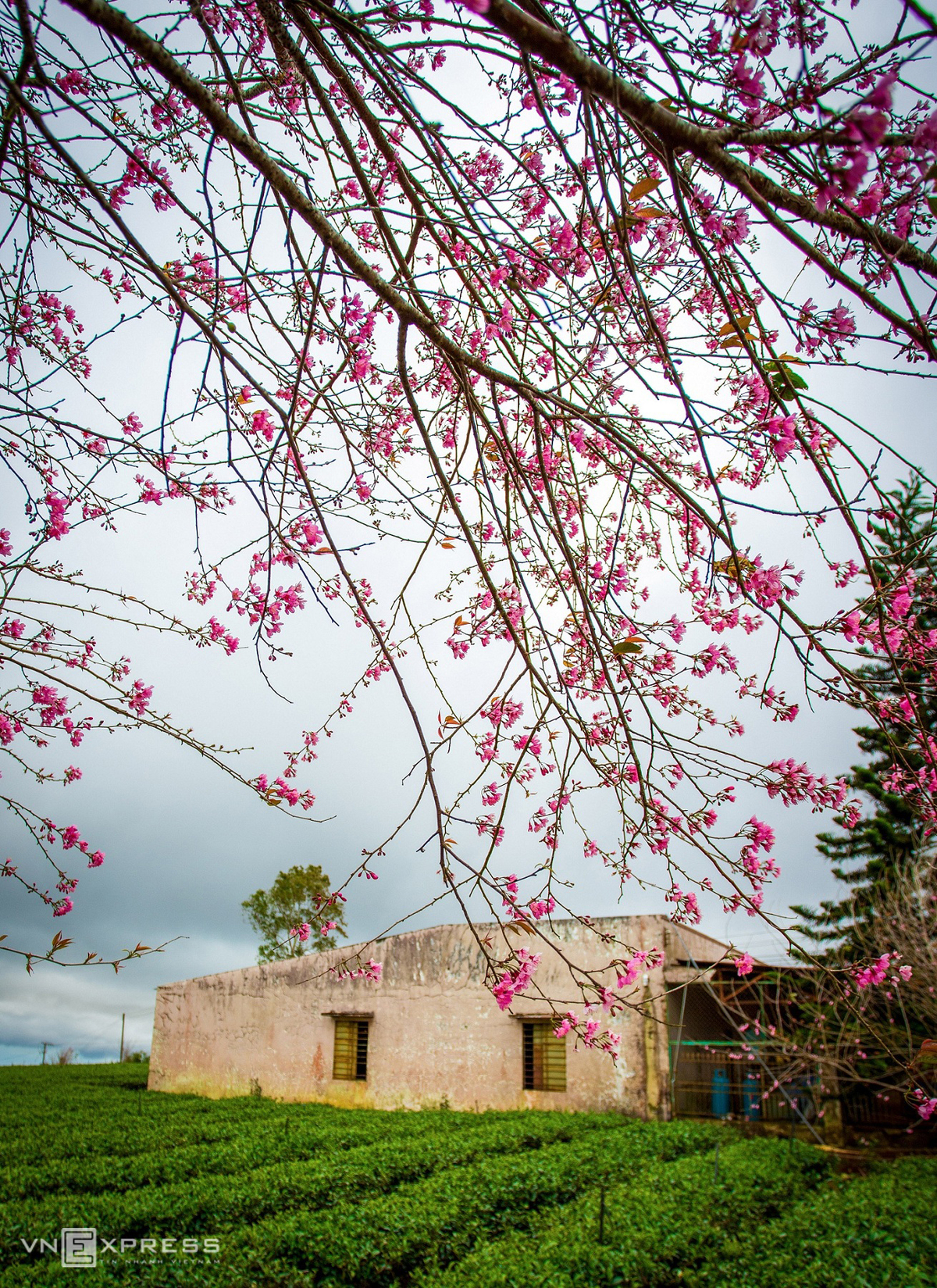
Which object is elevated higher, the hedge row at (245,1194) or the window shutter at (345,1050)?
the hedge row at (245,1194)

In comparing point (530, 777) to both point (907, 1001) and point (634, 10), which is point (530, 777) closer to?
point (634, 10)

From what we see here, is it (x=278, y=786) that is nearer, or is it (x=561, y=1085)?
(x=278, y=786)

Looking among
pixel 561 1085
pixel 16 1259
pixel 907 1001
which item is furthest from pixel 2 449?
pixel 907 1001

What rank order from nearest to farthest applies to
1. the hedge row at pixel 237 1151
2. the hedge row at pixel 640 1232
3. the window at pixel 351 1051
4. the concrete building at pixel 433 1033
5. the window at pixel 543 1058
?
the hedge row at pixel 640 1232 → the hedge row at pixel 237 1151 → the concrete building at pixel 433 1033 → the window at pixel 543 1058 → the window at pixel 351 1051

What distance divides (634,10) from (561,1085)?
11371mm

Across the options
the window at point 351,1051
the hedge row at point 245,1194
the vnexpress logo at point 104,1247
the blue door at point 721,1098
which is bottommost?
the blue door at point 721,1098

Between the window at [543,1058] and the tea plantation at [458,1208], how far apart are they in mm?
1923

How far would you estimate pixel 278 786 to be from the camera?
8.71ft

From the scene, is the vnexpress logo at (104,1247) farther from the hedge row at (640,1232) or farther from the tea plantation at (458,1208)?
the hedge row at (640,1232)

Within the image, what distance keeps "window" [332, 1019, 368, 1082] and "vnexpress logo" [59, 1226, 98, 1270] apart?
8.51 metres

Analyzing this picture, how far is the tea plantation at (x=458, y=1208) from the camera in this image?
397cm

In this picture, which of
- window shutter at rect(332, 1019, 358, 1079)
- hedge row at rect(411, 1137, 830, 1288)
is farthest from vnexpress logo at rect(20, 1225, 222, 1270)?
window shutter at rect(332, 1019, 358, 1079)

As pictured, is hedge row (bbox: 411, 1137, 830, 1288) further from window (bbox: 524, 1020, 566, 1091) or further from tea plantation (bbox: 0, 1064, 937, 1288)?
window (bbox: 524, 1020, 566, 1091)

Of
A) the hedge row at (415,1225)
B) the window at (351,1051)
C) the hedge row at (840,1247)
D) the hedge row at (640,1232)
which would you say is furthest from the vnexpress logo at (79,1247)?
the window at (351,1051)
